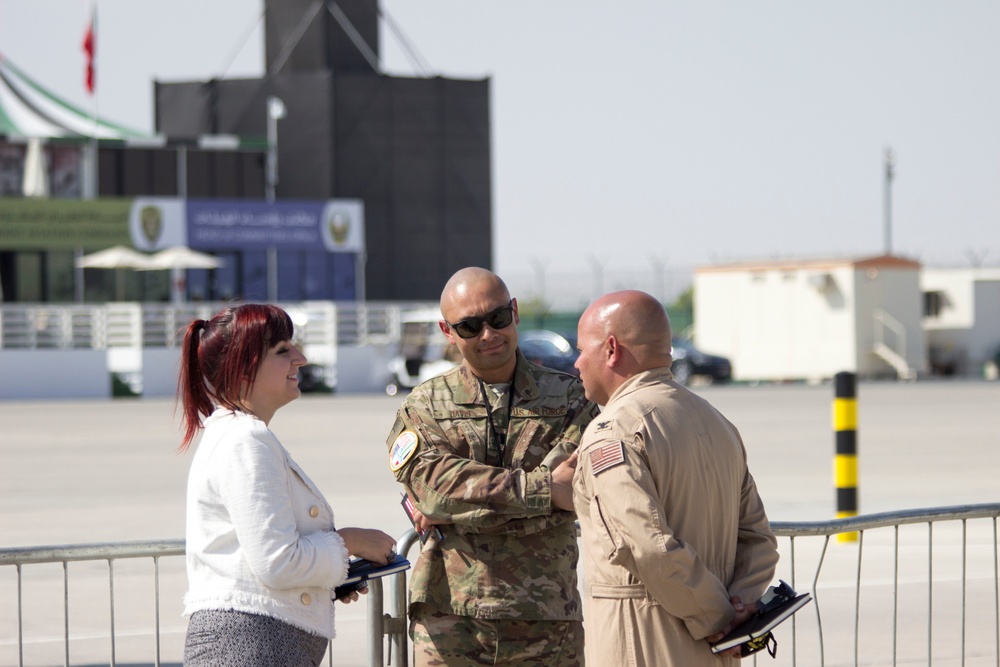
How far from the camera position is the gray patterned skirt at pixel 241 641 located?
3.23 metres

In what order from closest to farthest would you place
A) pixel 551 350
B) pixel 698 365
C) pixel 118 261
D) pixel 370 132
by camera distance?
1. pixel 551 350
2. pixel 698 365
3. pixel 118 261
4. pixel 370 132

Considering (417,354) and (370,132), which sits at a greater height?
(370,132)

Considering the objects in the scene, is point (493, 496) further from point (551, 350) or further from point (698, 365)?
point (698, 365)

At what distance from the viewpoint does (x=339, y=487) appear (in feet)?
42.4

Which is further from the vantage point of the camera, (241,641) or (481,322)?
(481,322)

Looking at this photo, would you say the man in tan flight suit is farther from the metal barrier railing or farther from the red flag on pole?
the red flag on pole

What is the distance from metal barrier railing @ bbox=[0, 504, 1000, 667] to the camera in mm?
4273

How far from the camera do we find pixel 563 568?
396cm

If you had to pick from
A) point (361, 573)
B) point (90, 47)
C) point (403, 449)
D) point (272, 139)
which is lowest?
point (361, 573)

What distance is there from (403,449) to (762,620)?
1167 millimetres

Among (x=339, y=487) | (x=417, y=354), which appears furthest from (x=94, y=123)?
(x=339, y=487)

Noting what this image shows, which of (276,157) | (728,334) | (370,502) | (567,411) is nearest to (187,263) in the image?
(276,157)

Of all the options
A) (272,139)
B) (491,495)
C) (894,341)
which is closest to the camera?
(491,495)

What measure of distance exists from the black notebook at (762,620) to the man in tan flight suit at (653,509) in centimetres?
3
